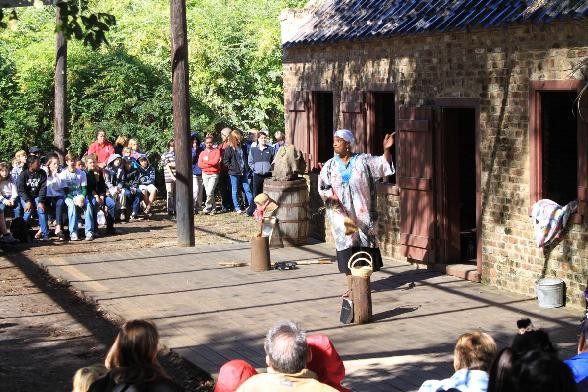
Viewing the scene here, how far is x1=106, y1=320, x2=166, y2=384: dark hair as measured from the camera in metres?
5.73

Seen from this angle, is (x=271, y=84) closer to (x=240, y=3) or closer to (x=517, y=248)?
(x=240, y=3)

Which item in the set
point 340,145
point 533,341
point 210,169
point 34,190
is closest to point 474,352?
point 533,341

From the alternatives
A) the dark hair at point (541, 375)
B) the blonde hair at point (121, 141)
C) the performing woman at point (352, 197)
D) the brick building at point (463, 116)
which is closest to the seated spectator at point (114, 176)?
the blonde hair at point (121, 141)

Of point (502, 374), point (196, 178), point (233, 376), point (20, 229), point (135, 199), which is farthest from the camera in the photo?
point (196, 178)

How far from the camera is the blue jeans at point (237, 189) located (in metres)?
22.5

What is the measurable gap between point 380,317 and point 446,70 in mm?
3805

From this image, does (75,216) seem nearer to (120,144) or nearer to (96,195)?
(96,195)

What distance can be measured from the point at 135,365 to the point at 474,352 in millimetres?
1770

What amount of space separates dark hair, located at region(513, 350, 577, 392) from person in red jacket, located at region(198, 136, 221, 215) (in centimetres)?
1815

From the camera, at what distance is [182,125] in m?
17.5

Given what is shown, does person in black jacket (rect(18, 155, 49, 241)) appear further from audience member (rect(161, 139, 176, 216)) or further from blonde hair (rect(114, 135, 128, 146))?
audience member (rect(161, 139, 176, 216))

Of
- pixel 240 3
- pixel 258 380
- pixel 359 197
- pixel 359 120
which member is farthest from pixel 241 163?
pixel 258 380

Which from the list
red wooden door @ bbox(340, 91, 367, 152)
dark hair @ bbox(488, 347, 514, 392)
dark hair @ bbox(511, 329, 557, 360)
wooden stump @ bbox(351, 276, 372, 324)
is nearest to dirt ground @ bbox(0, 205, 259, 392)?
wooden stump @ bbox(351, 276, 372, 324)

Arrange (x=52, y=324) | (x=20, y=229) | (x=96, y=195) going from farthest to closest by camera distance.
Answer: (x=96, y=195), (x=20, y=229), (x=52, y=324)
